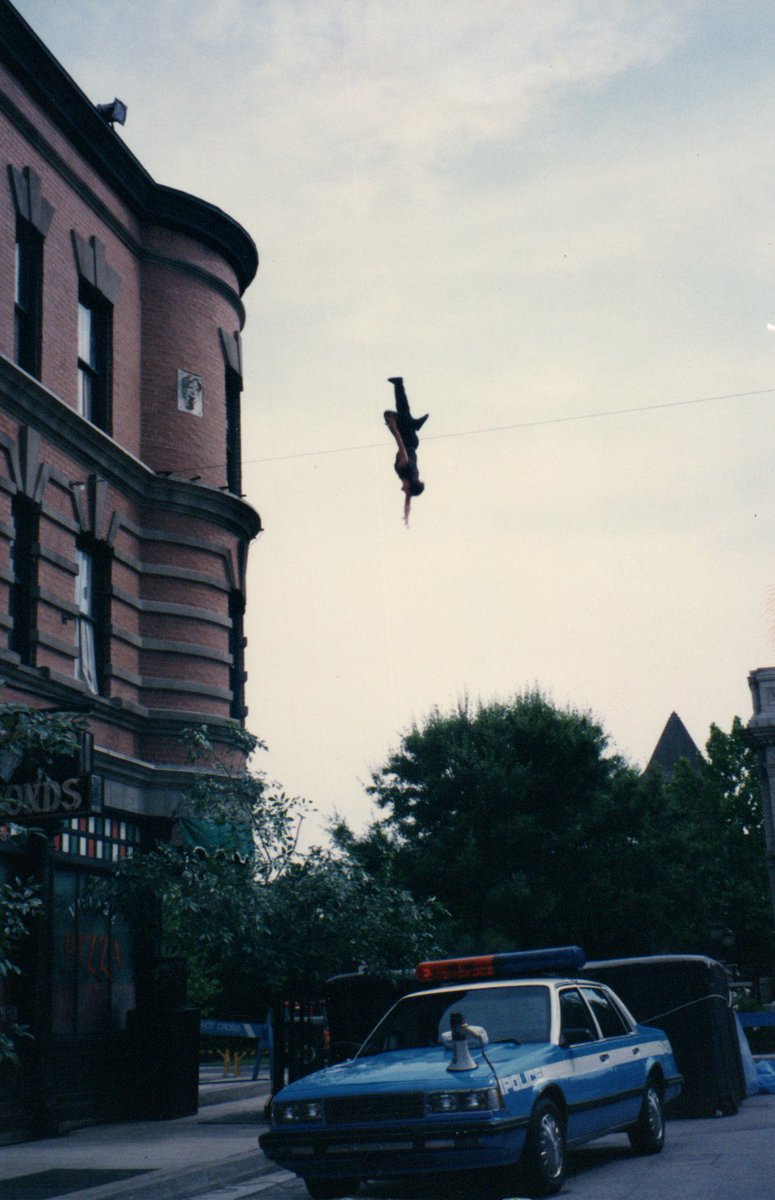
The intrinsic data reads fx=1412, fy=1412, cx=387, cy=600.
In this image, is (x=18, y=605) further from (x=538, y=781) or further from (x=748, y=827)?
(x=748, y=827)

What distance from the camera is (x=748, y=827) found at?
213 feet

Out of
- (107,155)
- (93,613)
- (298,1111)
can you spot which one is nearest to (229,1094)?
(93,613)

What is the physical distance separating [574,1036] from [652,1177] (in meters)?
1.14

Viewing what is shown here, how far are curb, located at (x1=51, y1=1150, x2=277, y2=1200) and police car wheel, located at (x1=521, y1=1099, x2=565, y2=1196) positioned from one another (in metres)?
2.89

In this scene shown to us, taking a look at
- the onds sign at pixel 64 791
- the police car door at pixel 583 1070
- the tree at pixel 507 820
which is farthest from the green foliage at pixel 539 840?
the police car door at pixel 583 1070

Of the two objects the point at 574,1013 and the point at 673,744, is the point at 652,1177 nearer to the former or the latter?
the point at 574,1013

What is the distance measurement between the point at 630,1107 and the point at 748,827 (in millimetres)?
55362

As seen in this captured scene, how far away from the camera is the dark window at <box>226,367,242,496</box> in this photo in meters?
21.9

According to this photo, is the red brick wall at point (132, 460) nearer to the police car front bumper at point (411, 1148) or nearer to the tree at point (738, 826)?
the police car front bumper at point (411, 1148)

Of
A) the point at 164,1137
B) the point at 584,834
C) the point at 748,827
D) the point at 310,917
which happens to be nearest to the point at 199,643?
the point at 310,917

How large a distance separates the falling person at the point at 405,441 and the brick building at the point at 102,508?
15.6 ft

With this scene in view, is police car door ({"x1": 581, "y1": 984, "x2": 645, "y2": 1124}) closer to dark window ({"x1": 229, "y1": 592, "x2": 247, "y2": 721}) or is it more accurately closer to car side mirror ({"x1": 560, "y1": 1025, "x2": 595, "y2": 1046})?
car side mirror ({"x1": 560, "y1": 1025, "x2": 595, "y2": 1046})

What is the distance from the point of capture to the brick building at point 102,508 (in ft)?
52.2

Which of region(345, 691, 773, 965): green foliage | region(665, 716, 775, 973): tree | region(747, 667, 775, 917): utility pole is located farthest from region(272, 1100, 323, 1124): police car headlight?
region(665, 716, 775, 973): tree
